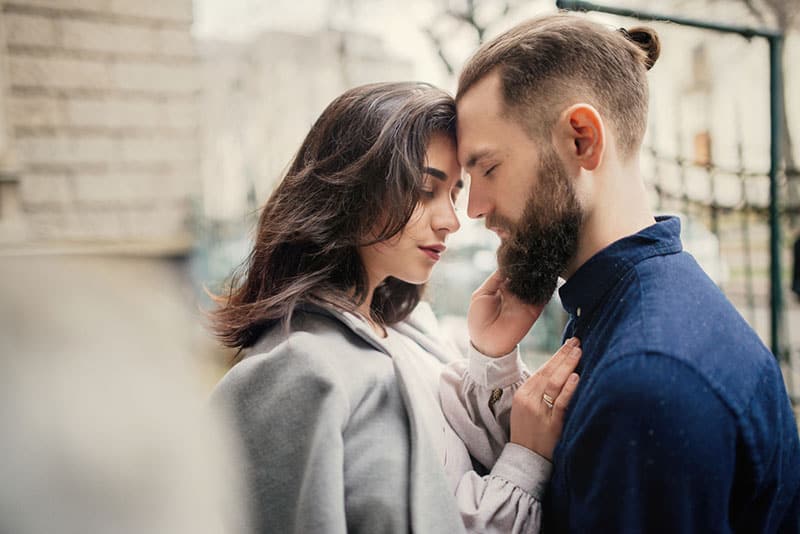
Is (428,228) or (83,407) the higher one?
(83,407)

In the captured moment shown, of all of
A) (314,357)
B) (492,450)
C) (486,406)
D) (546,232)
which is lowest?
Answer: (492,450)

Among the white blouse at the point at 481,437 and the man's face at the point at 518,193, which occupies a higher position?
the man's face at the point at 518,193

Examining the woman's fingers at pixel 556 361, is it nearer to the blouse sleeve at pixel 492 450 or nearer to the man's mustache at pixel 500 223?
the blouse sleeve at pixel 492 450

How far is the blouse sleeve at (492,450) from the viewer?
4.64 feet

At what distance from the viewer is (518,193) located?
150cm

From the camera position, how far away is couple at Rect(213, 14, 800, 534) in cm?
121

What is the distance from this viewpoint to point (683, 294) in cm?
132

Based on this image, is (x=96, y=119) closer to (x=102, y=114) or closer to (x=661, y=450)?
(x=102, y=114)

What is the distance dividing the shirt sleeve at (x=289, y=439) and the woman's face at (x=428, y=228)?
41cm

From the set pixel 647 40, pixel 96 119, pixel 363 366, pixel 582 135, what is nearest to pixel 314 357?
pixel 363 366

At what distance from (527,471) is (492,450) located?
23 centimetres

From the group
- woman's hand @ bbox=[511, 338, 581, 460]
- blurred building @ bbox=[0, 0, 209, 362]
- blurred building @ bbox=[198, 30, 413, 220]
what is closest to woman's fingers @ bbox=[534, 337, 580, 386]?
woman's hand @ bbox=[511, 338, 581, 460]

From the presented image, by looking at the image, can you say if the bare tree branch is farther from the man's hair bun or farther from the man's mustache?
the man's mustache

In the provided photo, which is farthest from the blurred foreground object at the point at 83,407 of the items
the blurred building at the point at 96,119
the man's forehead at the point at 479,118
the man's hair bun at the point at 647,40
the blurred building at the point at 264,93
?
the blurred building at the point at 264,93
